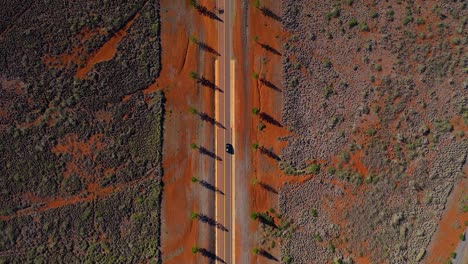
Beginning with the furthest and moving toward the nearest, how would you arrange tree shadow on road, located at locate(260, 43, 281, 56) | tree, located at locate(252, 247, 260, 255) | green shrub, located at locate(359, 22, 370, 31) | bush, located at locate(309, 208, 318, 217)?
green shrub, located at locate(359, 22, 370, 31) < tree shadow on road, located at locate(260, 43, 281, 56) < bush, located at locate(309, 208, 318, 217) < tree, located at locate(252, 247, 260, 255)

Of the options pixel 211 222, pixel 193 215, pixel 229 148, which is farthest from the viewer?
pixel 229 148

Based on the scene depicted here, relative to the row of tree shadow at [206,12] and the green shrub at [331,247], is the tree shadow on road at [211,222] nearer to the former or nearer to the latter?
the green shrub at [331,247]

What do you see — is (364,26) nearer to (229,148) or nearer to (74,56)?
(229,148)

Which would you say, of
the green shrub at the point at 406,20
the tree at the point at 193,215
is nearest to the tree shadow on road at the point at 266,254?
the tree at the point at 193,215

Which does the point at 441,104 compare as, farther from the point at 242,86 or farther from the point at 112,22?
the point at 112,22

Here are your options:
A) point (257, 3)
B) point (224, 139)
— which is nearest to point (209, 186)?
point (224, 139)

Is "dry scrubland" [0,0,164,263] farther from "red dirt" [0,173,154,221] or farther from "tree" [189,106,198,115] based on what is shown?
"tree" [189,106,198,115]

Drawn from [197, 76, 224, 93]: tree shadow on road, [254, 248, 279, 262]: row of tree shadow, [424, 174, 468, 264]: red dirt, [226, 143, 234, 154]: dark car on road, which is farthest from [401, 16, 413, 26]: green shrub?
[254, 248, 279, 262]: row of tree shadow
